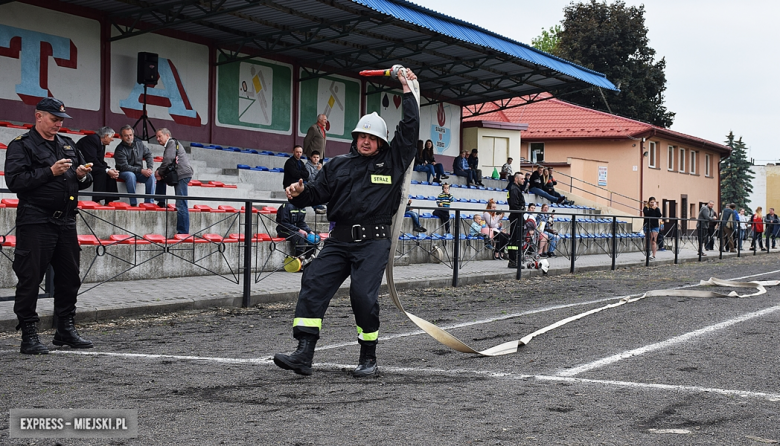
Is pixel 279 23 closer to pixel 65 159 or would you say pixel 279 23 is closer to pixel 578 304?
pixel 578 304

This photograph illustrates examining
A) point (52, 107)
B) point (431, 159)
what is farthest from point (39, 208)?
point (431, 159)

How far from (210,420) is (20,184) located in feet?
11.5

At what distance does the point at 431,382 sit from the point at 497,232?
11.7 meters

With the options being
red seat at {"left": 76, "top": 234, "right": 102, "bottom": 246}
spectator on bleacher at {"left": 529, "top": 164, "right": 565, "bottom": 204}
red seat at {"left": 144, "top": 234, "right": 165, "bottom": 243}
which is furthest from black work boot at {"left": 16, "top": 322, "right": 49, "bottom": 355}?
spectator on bleacher at {"left": 529, "top": 164, "right": 565, "bottom": 204}

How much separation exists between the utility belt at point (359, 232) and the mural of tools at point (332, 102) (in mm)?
22326

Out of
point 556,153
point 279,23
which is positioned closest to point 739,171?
point 556,153

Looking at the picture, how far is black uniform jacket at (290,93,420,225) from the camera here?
6.26 metres

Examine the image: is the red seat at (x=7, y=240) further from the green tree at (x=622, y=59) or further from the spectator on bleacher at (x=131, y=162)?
the green tree at (x=622, y=59)

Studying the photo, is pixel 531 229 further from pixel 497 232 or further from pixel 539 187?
pixel 539 187

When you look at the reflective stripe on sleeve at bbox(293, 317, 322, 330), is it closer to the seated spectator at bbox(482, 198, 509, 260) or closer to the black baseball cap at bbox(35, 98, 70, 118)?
the black baseball cap at bbox(35, 98, 70, 118)

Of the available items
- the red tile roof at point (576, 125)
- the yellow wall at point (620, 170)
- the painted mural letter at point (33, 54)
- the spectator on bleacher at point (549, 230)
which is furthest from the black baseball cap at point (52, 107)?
the red tile roof at point (576, 125)

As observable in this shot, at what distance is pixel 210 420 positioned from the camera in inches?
182

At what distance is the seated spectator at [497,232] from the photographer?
1635 cm

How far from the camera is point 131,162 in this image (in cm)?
1523
